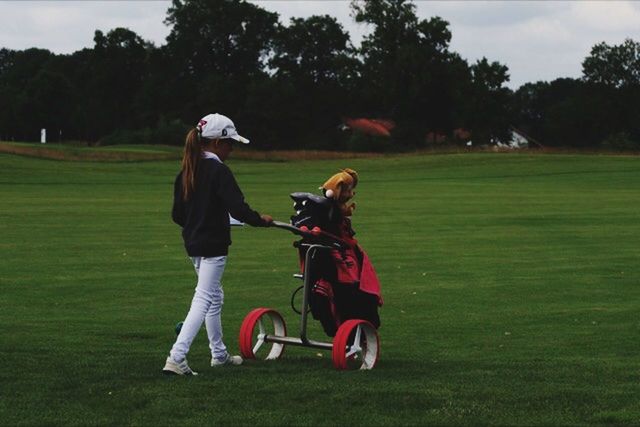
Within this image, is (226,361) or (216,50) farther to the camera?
(216,50)

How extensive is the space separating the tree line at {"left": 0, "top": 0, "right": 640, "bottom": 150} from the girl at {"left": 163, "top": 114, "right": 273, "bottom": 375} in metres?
103

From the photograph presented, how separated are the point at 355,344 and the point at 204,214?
1742 mm

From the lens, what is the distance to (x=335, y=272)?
9969mm

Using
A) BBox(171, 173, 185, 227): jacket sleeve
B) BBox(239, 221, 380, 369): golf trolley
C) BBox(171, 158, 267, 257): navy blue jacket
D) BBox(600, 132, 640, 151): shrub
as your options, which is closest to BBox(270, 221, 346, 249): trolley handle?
BBox(239, 221, 380, 369): golf trolley

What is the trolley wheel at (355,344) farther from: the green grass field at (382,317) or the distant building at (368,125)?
the distant building at (368,125)

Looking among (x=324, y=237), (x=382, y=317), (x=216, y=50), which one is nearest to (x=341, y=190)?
(x=324, y=237)

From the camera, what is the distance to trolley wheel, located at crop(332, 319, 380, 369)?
31.3 feet

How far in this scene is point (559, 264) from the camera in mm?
20906

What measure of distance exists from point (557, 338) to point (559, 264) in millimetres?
8571

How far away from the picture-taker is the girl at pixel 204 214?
9.03 metres

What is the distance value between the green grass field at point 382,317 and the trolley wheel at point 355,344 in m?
0.24

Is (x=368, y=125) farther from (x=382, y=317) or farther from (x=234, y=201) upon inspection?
(x=234, y=201)

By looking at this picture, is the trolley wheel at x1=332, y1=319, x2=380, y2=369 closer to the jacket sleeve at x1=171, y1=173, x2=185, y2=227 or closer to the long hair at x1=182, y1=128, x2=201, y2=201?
the jacket sleeve at x1=171, y1=173, x2=185, y2=227

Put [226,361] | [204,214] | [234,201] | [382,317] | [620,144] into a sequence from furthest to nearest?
1. [620,144]
2. [382,317]
3. [226,361]
4. [204,214]
5. [234,201]
